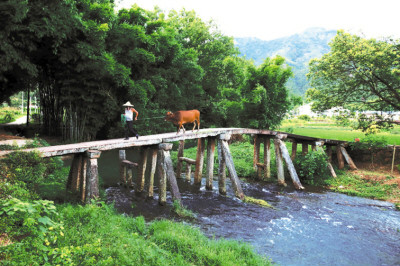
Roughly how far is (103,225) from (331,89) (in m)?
13.6

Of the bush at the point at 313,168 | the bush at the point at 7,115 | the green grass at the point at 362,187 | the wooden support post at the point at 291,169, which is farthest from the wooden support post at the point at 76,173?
the bush at the point at 7,115

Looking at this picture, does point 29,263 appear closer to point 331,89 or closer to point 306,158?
point 306,158

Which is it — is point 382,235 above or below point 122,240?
below

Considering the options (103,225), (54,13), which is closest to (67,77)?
(54,13)

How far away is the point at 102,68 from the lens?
15438 millimetres

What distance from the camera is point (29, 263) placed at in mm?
3721

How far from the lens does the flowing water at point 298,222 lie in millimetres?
6535

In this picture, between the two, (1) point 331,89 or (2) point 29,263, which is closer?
(2) point 29,263

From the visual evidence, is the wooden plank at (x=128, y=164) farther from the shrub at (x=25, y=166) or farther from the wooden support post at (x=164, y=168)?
the shrub at (x=25, y=166)

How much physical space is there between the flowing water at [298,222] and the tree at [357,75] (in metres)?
5.77

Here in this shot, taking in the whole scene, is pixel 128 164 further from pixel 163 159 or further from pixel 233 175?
pixel 233 175

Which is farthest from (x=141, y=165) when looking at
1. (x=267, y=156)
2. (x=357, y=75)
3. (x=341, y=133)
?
(x=341, y=133)

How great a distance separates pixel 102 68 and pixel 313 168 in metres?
12.0

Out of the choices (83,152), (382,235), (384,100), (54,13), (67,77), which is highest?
(54,13)
